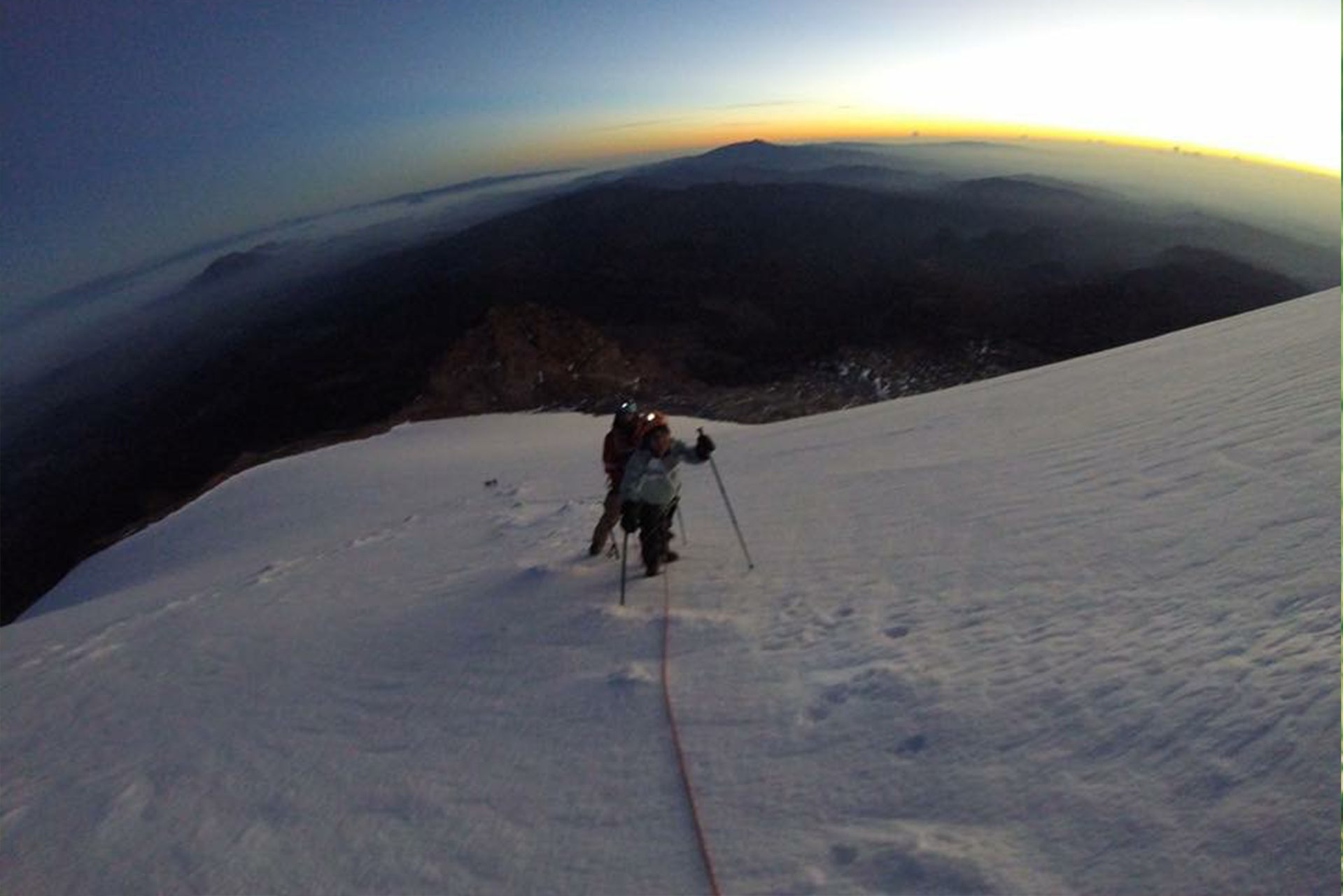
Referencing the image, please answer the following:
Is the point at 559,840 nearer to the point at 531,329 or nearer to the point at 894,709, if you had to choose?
the point at 894,709

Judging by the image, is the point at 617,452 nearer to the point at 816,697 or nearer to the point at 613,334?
the point at 816,697

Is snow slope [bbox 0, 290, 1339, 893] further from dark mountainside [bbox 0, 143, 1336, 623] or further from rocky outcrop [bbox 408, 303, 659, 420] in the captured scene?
rocky outcrop [bbox 408, 303, 659, 420]

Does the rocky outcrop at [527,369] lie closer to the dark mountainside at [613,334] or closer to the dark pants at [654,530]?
the dark mountainside at [613,334]

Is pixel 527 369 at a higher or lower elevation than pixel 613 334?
higher

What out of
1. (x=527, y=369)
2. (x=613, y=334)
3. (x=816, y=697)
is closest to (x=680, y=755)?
(x=816, y=697)

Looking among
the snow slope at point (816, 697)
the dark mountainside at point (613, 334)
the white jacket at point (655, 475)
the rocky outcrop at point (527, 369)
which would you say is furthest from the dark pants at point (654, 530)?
the rocky outcrop at point (527, 369)
